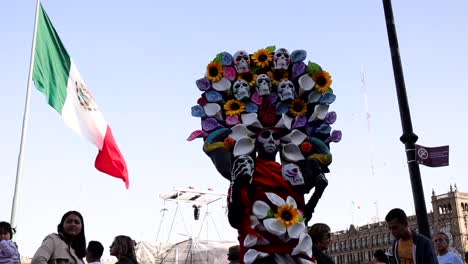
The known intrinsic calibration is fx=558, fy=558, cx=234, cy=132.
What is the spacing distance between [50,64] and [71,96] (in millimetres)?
752

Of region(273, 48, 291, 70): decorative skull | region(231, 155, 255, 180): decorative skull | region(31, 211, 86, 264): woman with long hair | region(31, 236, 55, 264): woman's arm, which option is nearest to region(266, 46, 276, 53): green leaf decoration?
region(273, 48, 291, 70): decorative skull

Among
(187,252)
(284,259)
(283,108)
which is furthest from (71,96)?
(187,252)

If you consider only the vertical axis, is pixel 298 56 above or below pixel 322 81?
above

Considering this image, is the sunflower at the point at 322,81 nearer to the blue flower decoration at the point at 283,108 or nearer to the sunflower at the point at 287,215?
the blue flower decoration at the point at 283,108

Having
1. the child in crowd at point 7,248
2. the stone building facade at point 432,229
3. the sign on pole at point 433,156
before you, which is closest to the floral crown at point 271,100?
the sign on pole at point 433,156

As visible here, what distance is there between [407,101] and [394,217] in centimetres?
254

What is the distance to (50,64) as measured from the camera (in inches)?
440

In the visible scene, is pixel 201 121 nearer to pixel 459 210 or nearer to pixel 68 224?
pixel 68 224

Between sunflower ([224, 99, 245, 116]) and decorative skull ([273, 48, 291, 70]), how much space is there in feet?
1.97

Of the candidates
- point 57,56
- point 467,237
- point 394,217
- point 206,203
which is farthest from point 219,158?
point 467,237

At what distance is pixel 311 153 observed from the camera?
5.92 meters

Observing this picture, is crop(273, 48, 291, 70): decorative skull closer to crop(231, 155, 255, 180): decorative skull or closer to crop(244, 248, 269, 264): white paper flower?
crop(231, 155, 255, 180): decorative skull

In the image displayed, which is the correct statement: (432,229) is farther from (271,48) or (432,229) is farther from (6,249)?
(6,249)

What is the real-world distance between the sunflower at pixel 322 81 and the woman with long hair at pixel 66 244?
287 cm
